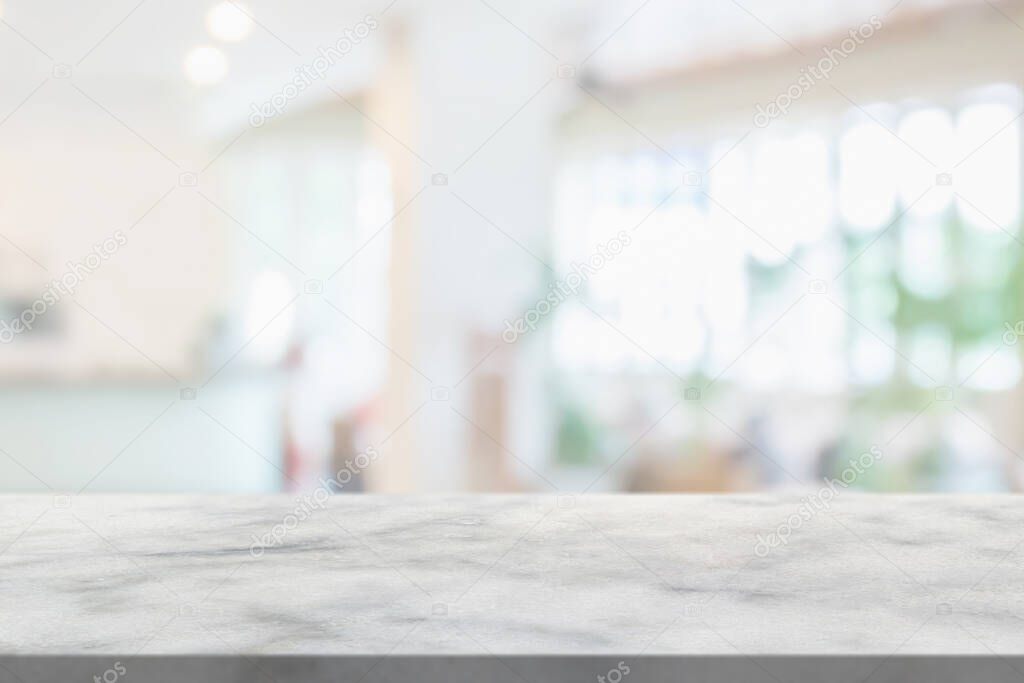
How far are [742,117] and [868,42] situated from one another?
0.61 meters

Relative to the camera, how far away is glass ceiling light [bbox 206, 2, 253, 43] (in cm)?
411
